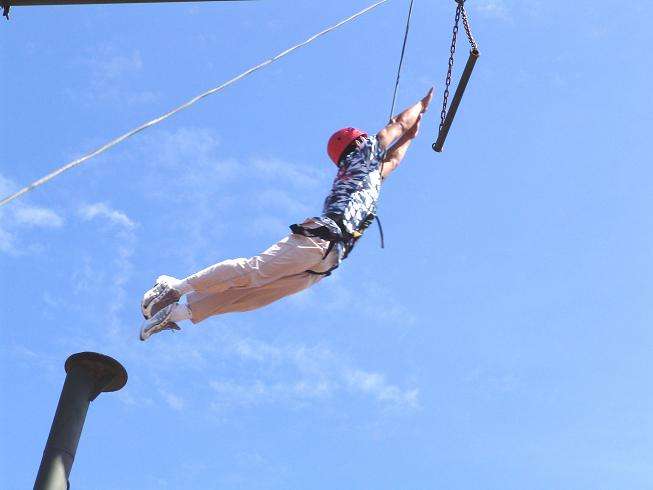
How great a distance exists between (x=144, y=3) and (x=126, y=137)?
739 millimetres

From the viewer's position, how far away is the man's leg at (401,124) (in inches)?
319

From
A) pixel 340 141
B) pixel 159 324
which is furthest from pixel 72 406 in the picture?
pixel 340 141

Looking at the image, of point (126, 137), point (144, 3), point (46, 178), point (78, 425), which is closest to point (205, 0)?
point (144, 3)

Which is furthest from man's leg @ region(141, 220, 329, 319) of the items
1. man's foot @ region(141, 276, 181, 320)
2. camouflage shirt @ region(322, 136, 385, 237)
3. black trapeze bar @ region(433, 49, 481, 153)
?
black trapeze bar @ region(433, 49, 481, 153)

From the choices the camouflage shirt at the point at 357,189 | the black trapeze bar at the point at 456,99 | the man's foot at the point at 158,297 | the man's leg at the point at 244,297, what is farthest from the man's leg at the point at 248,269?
the black trapeze bar at the point at 456,99

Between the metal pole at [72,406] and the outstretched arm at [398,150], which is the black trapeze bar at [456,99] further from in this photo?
the metal pole at [72,406]

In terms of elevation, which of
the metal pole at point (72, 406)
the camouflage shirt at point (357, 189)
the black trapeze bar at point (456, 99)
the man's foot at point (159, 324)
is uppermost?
the black trapeze bar at point (456, 99)

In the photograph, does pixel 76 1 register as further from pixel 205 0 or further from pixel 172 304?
pixel 172 304

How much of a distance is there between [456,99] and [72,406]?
14.6ft

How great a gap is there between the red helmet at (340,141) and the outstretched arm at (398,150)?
0.32 meters

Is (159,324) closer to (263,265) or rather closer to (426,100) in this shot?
(263,265)

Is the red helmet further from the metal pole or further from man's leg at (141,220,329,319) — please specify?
the metal pole

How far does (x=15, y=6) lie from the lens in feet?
20.2

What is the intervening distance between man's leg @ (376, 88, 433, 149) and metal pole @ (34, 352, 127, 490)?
3210mm
